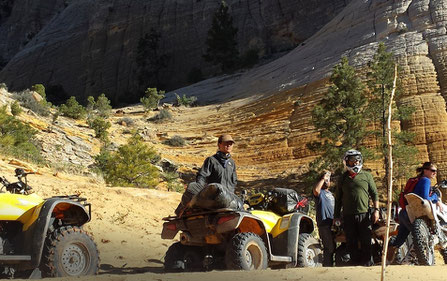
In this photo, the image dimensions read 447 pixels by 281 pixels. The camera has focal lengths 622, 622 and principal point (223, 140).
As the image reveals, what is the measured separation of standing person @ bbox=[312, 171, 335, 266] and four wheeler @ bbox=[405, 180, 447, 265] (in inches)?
42.3

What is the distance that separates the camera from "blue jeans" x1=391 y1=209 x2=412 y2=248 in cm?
797

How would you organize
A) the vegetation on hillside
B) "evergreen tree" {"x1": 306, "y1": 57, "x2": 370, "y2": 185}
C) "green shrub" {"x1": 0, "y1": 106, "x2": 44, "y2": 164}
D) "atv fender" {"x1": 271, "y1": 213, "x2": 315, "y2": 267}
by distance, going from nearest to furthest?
"atv fender" {"x1": 271, "y1": 213, "x2": 315, "y2": 267}, "green shrub" {"x1": 0, "y1": 106, "x2": 44, "y2": 164}, the vegetation on hillside, "evergreen tree" {"x1": 306, "y1": 57, "x2": 370, "y2": 185}

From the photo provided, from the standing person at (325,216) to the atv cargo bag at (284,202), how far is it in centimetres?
29

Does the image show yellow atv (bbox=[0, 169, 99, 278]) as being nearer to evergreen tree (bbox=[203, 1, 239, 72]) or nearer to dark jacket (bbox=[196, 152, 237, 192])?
dark jacket (bbox=[196, 152, 237, 192])

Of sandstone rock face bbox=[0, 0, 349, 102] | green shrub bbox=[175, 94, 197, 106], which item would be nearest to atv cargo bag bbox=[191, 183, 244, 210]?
green shrub bbox=[175, 94, 197, 106]

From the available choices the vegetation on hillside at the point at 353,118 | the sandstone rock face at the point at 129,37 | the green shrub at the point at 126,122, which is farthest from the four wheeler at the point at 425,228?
the sandstone rock face at the point at 129,37

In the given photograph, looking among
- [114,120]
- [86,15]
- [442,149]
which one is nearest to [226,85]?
[114,120]

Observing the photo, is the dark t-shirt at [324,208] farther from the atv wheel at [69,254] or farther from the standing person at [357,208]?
the atv wheel at [69,254]

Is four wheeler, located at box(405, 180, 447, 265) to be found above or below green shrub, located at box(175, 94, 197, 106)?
below

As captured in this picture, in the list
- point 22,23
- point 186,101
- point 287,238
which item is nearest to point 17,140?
point 287,238

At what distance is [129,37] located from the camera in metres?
66.9

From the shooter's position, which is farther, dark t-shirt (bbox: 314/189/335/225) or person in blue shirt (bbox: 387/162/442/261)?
dark t-shirt (bbox: 314/189/335/225)

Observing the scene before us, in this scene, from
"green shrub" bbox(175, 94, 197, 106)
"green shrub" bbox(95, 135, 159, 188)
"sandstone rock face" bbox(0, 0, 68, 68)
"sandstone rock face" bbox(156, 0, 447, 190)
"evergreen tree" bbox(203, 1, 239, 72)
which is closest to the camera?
"green shrub" bbox(95, 135, 159, 188)

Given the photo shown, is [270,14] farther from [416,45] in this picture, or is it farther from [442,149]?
[442,149]
